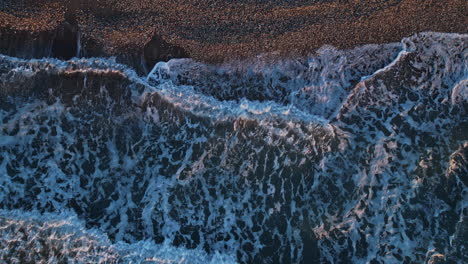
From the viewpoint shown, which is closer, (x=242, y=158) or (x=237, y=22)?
(x=242, y=158)

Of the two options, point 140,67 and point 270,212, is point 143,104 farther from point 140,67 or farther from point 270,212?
point 270,212

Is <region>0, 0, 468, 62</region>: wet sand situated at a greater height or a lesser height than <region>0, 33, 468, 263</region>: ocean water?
greater

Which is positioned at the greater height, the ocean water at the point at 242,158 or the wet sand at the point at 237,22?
the wet sand at the point at 237,22

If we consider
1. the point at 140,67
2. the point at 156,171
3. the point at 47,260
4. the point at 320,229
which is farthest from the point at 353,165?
the point at 47,260

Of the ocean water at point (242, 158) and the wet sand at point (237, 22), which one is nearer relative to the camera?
the ocean water at point (242, 158)

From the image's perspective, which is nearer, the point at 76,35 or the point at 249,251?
the point at 249,251
